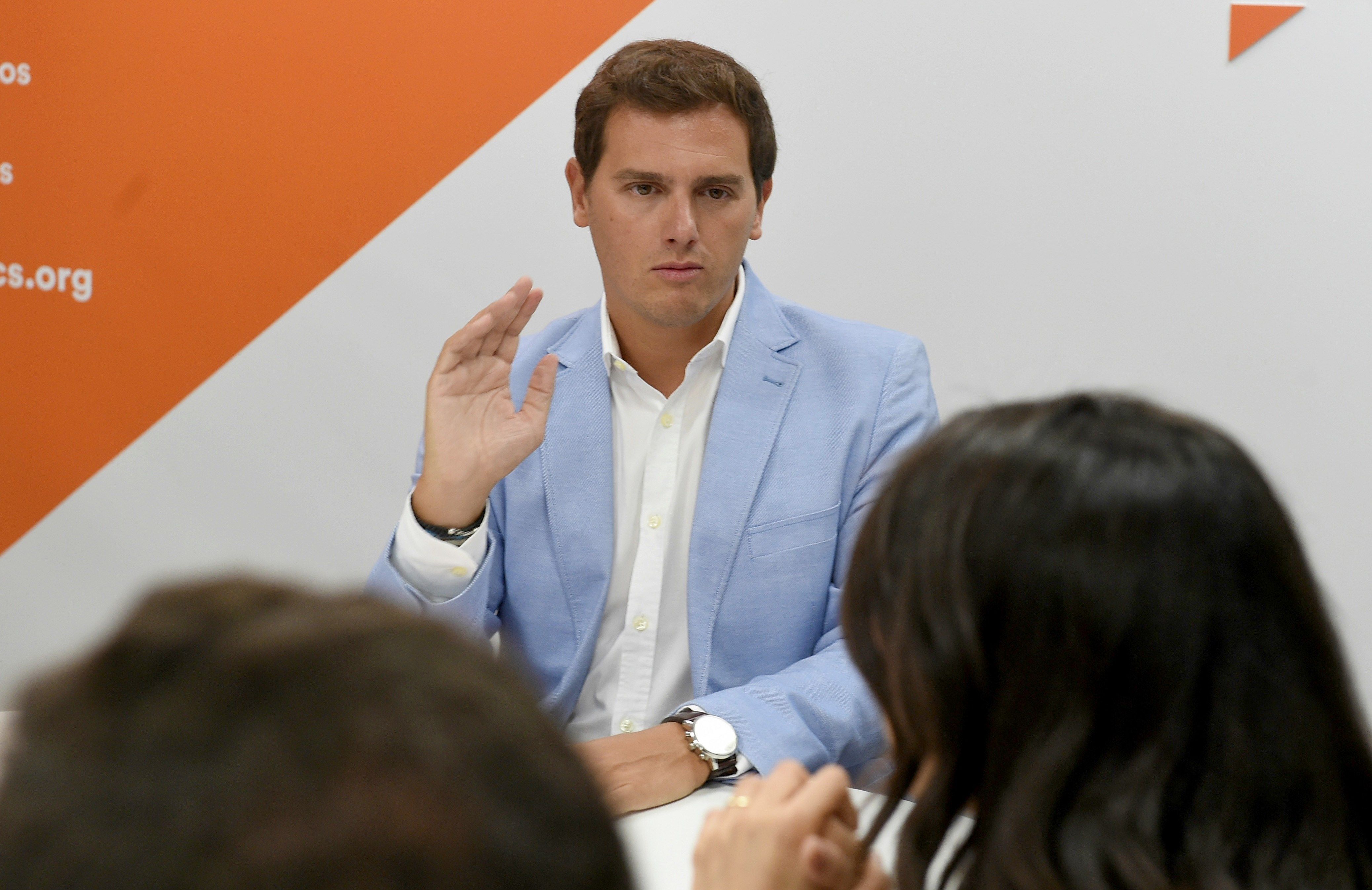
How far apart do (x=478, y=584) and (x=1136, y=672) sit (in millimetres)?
1051

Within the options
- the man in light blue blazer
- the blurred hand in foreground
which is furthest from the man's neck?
the blurred hand in foreground

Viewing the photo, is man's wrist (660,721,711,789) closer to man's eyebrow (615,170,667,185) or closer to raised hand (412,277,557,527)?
raised hand (412,277,557,527)

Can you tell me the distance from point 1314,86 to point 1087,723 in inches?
75.9

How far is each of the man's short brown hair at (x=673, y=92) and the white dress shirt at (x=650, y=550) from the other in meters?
0.29

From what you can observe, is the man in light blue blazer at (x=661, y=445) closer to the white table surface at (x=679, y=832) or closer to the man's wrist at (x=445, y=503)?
the man's wrist at (x=445, y=503)

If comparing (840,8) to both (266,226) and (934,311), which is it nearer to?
(934,311)

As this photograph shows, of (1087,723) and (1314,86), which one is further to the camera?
(1314,86)

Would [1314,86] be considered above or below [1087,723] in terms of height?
above

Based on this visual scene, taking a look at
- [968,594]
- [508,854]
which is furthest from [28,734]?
[968,594]

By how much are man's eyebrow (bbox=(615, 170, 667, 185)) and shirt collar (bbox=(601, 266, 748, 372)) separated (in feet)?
0.61

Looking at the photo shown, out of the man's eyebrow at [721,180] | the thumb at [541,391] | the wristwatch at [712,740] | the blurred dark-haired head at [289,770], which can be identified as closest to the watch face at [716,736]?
the wristwatch at [712,740]

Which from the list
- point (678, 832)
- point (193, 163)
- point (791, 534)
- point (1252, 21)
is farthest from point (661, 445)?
point (193, 163)

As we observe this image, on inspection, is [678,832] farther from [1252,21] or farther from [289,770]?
[1252,21]

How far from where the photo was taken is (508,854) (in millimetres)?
321
